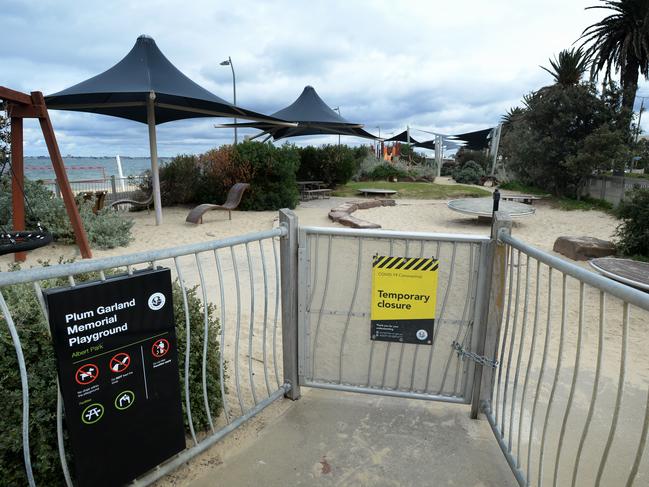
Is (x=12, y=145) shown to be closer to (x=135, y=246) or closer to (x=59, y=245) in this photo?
(x=59, y=245)

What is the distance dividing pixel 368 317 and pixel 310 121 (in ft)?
50.0

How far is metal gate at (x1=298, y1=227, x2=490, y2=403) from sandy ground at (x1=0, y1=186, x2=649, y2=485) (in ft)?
0.07

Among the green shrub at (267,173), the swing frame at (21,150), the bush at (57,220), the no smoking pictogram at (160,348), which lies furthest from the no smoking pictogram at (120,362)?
the green shrub at (267,173)

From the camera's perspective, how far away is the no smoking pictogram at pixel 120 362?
1.67 m

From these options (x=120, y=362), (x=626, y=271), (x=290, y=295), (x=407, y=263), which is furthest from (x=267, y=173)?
(x=120, y=362)

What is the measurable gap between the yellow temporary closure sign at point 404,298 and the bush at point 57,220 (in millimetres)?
6857

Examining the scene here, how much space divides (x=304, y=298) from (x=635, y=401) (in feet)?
7.76

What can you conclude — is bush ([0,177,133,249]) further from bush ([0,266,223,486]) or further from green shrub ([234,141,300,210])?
bush ([0,266,223,486])

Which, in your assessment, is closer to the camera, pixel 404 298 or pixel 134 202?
pixel 404 298

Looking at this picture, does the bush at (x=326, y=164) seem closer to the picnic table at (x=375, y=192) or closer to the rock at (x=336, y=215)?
the picnic table at (x=375, y=192)

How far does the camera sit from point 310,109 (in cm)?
1783

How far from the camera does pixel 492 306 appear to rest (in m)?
2.25

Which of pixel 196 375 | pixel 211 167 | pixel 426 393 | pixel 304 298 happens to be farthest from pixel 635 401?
pixel 211 167

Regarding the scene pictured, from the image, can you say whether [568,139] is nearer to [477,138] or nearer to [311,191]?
[311,191]
